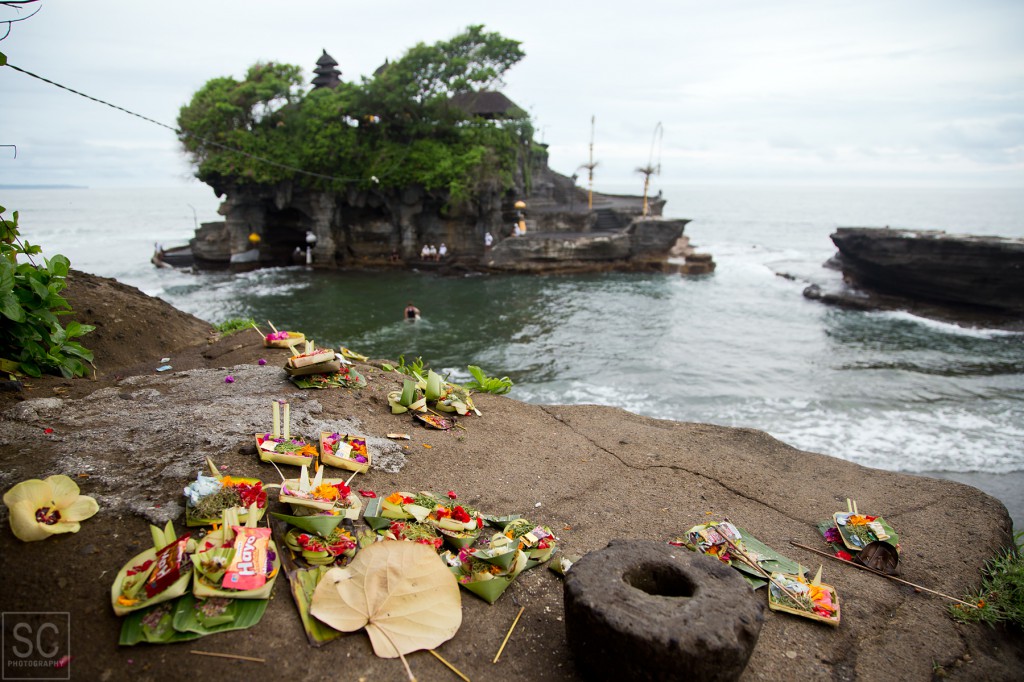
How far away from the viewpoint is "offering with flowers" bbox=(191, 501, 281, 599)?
358 centimetres

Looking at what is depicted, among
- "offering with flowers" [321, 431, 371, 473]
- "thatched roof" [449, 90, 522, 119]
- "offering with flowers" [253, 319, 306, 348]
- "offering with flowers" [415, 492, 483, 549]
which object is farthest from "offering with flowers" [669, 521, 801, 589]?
"thatched roof" [449, 90, 522, 119]

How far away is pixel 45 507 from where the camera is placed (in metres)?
3.90

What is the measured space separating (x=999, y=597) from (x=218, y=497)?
673cm

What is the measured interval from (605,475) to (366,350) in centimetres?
1371

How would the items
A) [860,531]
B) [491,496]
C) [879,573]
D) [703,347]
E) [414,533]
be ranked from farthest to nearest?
1. [703,347]
2. [491,496]
3. [860,531]
4. [879,573]
5. [414,533]

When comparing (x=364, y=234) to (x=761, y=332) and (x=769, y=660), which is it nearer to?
(x=761, y=332)

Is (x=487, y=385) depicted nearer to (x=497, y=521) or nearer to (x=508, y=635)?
(x=497, y=521)

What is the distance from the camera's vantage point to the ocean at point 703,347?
1296 cm

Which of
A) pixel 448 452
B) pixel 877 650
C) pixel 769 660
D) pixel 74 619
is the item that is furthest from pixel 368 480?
pixel 877 650

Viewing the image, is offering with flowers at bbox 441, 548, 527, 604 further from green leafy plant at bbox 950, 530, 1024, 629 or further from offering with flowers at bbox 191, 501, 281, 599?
green leafy plant at bbox 950, 530, 1024, 629

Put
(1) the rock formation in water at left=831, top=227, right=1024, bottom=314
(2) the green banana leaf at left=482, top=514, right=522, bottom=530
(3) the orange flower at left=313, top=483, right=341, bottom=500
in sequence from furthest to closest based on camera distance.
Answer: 1. (1) the rock formation in water at left=831, top=227, right=1024, bottom=314
2. (2) the green banana leaf at left=482, top=514, right=522, bottom=530
3. (3) the orange flower at left=313, top=483, right=341, bottom=500

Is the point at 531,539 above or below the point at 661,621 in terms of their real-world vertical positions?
below

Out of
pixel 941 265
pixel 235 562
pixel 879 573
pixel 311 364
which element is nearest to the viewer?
pixel 235 562

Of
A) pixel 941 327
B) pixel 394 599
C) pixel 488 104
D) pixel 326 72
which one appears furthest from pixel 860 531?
pixel 326 72
